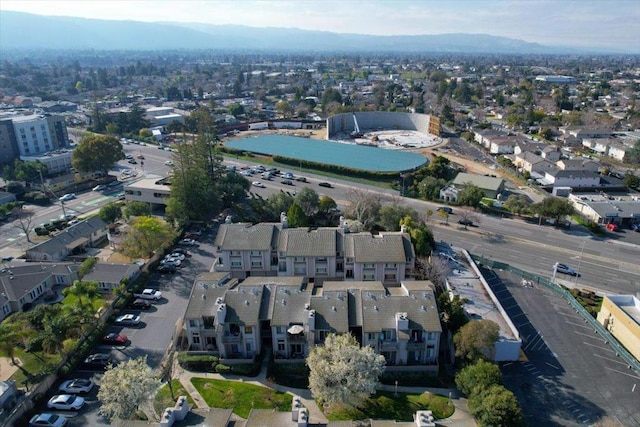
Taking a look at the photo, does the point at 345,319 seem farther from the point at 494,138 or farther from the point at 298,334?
the point at 494,138

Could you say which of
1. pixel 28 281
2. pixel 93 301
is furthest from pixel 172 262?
pixel 28 281

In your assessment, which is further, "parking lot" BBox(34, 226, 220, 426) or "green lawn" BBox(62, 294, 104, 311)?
"green lawn" BBox(62, 294, 104, 311)

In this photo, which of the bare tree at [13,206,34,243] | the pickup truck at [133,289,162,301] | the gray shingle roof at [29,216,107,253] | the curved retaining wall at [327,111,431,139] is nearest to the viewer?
the pickup truck at [133,289,162,301]

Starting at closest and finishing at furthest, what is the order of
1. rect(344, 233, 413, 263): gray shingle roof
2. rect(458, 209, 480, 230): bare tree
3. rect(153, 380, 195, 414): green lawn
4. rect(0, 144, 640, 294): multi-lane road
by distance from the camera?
rect(153, 380, 195, 414): green lawn → rect(344, 233, 413, 263): gray shingle roof → rect(0, 144, 640, 294): multi-lane road → rect(458, 209, 480, 230): bare tree

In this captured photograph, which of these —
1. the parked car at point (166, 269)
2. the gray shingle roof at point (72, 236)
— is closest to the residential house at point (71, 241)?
the gray shingle roof at point (72, 236)

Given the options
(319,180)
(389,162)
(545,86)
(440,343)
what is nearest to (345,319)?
(440,343)

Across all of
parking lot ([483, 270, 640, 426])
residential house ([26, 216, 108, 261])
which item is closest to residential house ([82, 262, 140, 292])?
residential house ([26, 216, 108, 261])

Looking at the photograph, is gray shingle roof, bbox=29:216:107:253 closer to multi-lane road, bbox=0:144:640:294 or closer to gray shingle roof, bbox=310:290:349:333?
multi-lane road, bbox=0:144:640:294
